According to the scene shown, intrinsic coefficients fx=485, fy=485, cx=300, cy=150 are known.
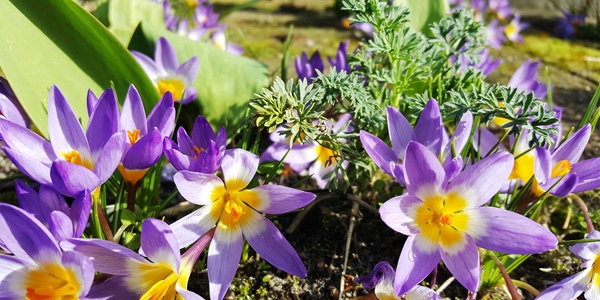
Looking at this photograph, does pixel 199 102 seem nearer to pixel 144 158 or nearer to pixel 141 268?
pixel 144 158

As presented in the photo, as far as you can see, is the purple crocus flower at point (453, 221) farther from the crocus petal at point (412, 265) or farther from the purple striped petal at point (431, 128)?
the purple striped petal at point (431, 128)

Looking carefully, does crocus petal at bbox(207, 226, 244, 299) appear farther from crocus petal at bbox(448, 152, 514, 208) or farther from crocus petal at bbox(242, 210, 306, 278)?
crocus petal at bbox(448, 152, 514, 208)

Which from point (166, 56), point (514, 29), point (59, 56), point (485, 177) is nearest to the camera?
point (485, 177)

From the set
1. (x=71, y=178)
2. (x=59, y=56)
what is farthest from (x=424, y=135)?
(x=59, y=56)

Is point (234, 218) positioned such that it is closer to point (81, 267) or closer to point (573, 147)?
point (81, 267)

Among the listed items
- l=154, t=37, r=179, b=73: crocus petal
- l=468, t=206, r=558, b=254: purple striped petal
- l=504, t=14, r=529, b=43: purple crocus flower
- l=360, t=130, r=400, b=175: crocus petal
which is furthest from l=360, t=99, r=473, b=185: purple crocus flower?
l=504, t=14, r=529, b=43: purple crocus flower

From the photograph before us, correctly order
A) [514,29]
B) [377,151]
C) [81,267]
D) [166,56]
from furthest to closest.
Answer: [514,29]
[166,56]
[377,151]
[81,267]

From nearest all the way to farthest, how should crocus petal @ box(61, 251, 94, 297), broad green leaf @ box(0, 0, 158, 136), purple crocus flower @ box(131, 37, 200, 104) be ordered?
crocus petal @ box(61, 251, 94, 297) < broad green leaf @ box(0, 0, 158, 136) < purple crocus flower @ box(131, 37, 200, 104)
